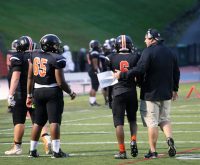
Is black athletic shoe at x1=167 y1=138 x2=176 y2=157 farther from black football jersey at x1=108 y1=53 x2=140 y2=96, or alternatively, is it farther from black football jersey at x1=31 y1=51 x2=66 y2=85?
black football jersey at x1=31 y1=51 x2=66 y2=85

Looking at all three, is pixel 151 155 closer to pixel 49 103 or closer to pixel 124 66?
pixel 124 66

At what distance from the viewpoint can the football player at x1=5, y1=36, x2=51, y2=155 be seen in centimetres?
1378

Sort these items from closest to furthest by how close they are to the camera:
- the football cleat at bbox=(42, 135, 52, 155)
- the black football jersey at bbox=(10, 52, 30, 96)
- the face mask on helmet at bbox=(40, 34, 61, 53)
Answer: the face mask on helmet at bbox=(40, 34, 61, 53) → the football cleat at bbox=(42, 135, 52, 155) → the black football jersey at bbox=(10, 52, 30, 96)

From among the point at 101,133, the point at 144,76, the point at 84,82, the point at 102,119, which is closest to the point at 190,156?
the point at 144,76

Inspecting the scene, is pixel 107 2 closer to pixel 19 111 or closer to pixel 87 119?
pixel 87 119

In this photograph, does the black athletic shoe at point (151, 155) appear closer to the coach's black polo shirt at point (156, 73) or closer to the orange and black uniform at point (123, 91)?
the orange and black uniform at point (123, 91)

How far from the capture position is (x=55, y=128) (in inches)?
505

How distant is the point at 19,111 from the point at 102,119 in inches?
258

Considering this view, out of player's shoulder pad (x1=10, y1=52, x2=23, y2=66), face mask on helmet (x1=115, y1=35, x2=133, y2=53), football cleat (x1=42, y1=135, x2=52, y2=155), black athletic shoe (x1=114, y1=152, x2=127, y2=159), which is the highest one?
face mask on helmet (x1=115, y1=35, x2=133, y2=53)

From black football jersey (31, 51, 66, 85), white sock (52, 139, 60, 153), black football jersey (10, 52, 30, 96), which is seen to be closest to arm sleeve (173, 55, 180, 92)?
black football jersey (31, 51, 66, 85)

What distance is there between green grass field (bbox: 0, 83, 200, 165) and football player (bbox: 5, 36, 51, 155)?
0.93 feet

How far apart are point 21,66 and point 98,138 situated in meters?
2.83

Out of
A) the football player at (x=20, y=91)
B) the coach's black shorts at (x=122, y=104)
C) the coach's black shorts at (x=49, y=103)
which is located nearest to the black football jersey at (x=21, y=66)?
the football player at (x=20, y=91)

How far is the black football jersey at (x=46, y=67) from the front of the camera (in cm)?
1290
